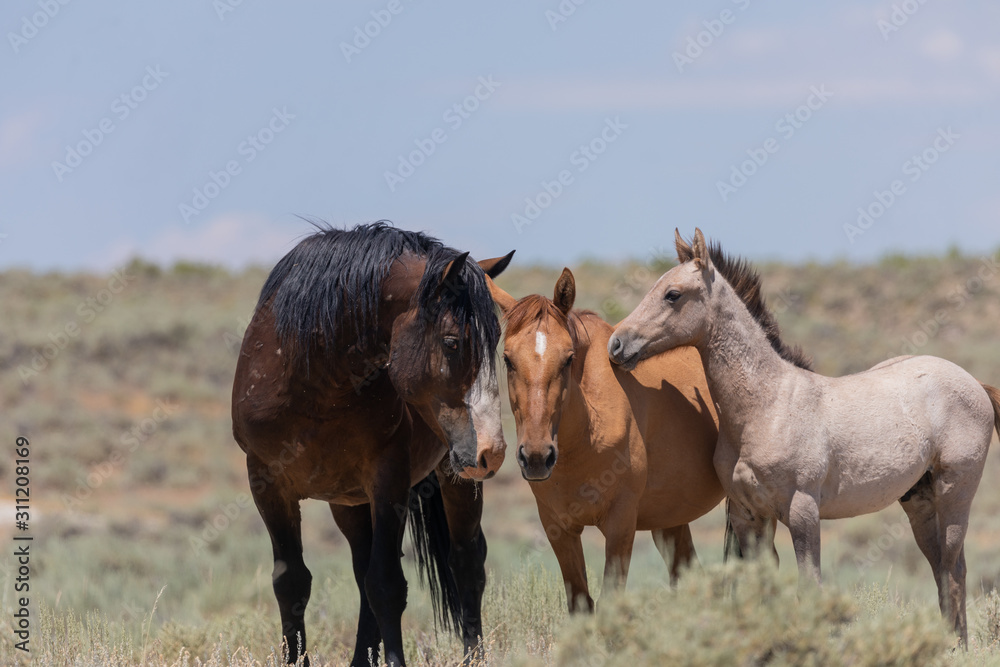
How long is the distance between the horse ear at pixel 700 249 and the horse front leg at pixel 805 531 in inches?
44.1

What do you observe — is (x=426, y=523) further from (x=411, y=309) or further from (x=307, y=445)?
(x=411, y=309)

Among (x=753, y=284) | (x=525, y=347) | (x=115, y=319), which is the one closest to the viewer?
(x=525, y=347)

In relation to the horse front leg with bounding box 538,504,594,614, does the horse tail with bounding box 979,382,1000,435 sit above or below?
above

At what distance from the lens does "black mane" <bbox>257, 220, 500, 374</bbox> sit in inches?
171

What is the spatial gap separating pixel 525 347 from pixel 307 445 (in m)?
1.31

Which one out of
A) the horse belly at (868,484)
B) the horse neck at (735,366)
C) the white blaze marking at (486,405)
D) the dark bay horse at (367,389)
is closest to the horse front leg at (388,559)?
the dark bay horse at (367,389)

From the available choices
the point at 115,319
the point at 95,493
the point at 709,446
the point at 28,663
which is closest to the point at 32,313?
the point at 115,319

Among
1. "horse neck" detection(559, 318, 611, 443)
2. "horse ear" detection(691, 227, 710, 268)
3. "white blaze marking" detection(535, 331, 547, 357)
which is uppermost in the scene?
"horse ear" detection(691, 227, 710, 268)

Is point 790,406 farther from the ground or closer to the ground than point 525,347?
closer to the ground

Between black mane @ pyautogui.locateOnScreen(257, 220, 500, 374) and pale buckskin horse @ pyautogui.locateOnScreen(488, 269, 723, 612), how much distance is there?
0.21 m

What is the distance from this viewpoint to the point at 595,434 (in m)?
4.51

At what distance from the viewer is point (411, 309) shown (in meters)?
4.43

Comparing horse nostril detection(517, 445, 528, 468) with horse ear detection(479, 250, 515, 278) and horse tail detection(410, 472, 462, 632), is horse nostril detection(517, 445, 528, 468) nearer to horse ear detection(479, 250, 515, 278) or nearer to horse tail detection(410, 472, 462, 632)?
horse ear detection(479, 250, 515, 278)

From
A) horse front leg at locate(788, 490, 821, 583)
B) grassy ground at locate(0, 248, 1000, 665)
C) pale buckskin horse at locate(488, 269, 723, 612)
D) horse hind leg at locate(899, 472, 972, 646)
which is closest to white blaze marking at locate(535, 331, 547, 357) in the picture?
pale buckskin horse at locate(488, 269, 723, 612)
